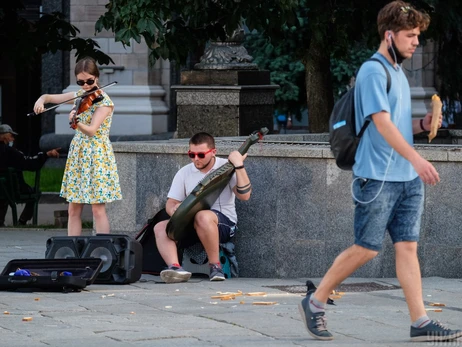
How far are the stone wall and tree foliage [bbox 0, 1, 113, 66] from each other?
751 centimetres

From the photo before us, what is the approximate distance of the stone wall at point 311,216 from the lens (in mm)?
9883

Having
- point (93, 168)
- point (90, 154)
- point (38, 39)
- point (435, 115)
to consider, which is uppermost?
point (38, 39)

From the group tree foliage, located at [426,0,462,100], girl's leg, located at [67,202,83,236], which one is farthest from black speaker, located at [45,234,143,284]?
tree foliage, located at [426,0,462,100]

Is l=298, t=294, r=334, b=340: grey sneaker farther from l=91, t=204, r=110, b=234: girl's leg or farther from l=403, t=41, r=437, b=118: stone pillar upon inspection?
l=403, t=41, r=437, b=118: stone pillar

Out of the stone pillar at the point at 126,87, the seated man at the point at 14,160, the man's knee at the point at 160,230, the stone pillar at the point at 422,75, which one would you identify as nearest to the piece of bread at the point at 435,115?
the man's knee at the point at 160,230

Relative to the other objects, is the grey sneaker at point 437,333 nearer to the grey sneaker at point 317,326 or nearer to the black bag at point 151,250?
the grey sneaker at point 317,326

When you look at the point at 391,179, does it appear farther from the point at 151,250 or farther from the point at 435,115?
the point at 151,250

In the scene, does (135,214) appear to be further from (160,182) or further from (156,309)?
(156,309)

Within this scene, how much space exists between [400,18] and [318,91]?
11.1 meters

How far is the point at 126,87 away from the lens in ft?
88.1

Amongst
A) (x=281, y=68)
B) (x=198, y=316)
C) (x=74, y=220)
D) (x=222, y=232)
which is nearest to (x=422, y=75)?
(x=281, y=68)

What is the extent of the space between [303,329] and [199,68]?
8443 millimetres

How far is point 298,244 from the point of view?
10.3 m

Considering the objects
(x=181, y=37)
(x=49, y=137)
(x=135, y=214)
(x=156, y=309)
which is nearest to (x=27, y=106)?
(x=49, y=137)
